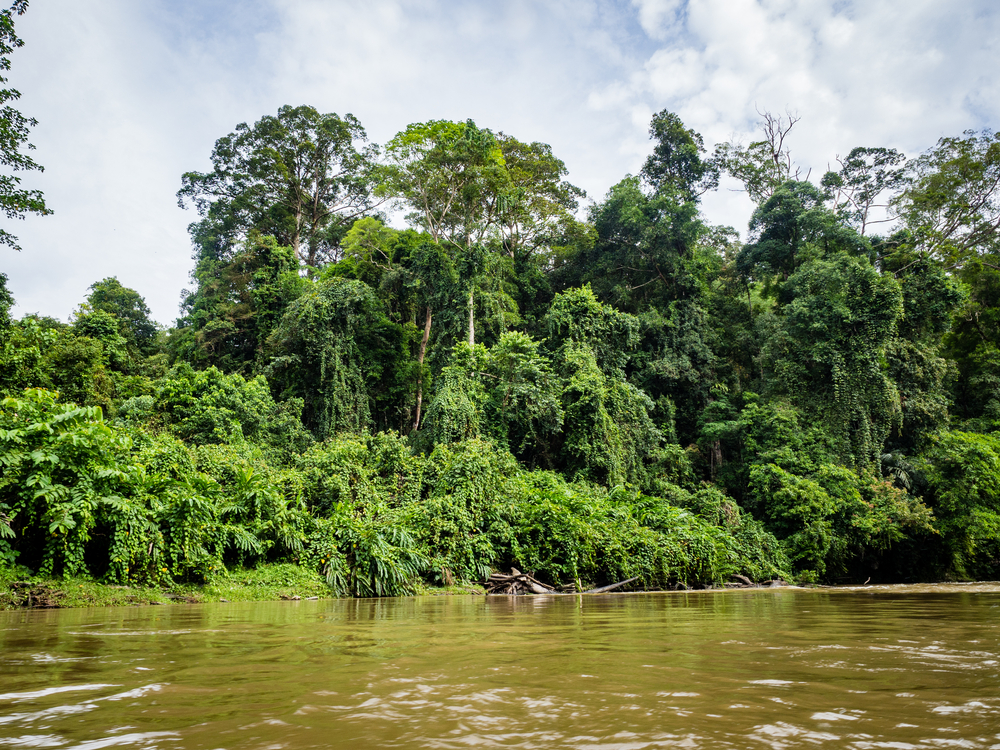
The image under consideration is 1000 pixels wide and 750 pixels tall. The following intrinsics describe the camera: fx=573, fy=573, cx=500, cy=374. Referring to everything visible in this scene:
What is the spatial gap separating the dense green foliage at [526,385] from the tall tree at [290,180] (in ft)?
0.46

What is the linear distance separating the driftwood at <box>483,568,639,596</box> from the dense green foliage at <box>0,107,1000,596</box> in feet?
1.43

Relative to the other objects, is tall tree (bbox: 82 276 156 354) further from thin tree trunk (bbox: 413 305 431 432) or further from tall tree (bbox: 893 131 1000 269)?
tall tree (bbox: 893 131 1000 269)

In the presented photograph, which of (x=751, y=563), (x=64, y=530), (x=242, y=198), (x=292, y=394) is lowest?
(x=751, y=563)

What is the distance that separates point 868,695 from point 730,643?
4.51 feet

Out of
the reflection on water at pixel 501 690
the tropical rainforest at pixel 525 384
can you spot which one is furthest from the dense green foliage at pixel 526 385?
the reflection on water at pixel 501 690

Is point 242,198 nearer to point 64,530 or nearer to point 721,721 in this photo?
point 64,530

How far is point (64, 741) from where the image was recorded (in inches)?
48.6

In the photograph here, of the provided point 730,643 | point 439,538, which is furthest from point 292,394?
point 730,643

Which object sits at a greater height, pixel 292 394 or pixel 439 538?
pixel 292 394

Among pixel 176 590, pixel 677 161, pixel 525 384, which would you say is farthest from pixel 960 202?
pixel 176 590

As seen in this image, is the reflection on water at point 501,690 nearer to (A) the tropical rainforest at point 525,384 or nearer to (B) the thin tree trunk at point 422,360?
(A) the tropical rainforest at point 525,384

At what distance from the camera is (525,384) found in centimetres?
1797

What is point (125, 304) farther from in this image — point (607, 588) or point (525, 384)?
point (607, 588)

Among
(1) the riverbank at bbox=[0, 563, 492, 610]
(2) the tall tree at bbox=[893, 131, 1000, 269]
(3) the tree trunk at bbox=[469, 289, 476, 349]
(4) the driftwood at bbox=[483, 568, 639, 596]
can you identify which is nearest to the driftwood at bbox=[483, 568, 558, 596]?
(4) the driftwood at bbox=[483, 568, 639, 596]
